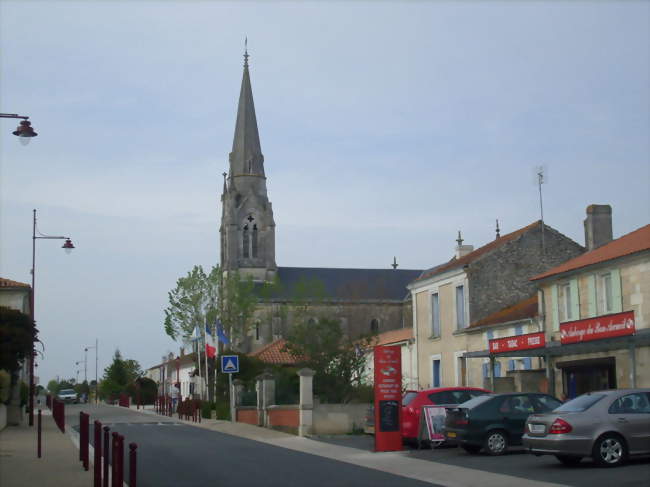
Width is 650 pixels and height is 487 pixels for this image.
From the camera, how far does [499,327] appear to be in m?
35.4

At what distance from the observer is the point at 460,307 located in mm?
39188

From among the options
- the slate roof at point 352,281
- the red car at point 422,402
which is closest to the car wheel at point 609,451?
the red car at point 422,402

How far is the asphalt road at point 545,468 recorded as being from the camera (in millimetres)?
14085

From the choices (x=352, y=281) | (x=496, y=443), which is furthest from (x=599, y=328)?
(x=352, y=281)

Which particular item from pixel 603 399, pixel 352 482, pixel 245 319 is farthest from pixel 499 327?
pixel 245 319

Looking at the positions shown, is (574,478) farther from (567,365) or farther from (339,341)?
(339,341)

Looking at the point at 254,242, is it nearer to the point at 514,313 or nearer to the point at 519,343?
the point at 514,313

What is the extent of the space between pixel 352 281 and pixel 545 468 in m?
84.9

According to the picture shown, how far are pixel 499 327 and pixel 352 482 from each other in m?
21.4

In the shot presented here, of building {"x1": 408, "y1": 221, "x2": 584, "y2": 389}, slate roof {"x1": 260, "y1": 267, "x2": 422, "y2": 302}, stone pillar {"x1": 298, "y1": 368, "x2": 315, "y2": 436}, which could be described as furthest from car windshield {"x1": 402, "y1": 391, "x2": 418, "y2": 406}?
slate roof {"x1": 260, "y1": 267, "x2": 422, "y2": 302}

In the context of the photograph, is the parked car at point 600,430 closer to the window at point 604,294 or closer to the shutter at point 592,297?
the window at point 604,294

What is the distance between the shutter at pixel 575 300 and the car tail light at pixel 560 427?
1463cm

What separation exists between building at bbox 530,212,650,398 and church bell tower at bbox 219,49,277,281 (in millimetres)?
65691

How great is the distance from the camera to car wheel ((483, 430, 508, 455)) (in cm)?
1967
